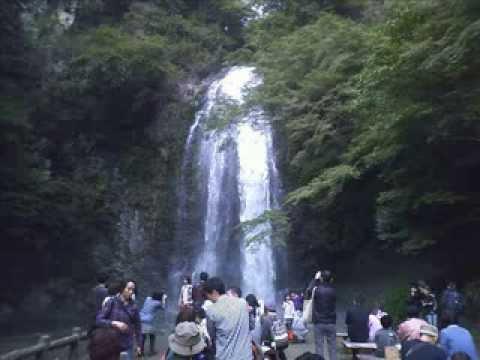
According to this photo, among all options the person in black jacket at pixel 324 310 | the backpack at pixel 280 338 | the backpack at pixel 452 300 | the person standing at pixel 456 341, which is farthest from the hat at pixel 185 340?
the backpack at pixel 452 300

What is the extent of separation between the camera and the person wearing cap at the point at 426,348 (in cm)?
452

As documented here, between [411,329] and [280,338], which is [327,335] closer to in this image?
[280,338]

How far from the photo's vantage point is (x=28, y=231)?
20.8 meters

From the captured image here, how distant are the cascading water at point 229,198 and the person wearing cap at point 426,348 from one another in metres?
14.9

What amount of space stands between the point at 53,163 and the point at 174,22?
914 cm

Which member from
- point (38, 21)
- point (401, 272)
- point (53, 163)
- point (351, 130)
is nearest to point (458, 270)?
point (401, 272)

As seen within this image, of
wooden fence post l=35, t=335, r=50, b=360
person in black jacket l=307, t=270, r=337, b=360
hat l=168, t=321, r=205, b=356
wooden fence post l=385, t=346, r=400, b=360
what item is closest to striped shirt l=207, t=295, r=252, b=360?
hat l=168, t=321, r=205, b=356

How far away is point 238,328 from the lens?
509 cm

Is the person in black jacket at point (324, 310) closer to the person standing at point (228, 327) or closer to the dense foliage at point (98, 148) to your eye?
the person standing at point (228, 327)

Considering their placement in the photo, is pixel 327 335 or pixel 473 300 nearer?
pixel 327 335

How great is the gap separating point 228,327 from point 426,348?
1718 millimetres

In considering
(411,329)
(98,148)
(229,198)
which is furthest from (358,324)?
(98,148)

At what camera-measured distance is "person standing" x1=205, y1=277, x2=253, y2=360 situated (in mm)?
5059

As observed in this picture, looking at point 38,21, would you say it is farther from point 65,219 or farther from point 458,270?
point 458,270
